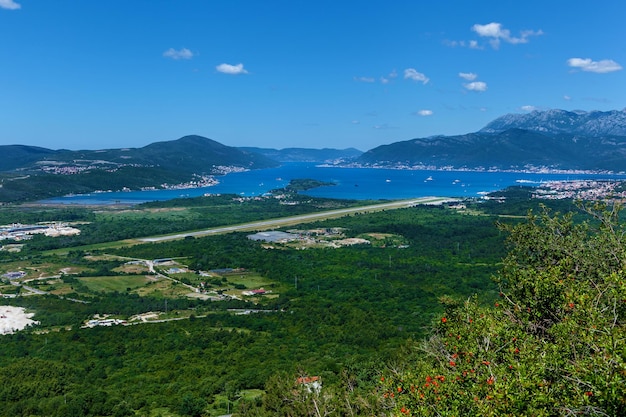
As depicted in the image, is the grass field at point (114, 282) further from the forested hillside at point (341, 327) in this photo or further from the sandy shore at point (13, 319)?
the sandy shore at point (13, 319)

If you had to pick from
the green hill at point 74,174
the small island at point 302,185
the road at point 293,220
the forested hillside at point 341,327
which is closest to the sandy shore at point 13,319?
the forested hillside at point 341,327

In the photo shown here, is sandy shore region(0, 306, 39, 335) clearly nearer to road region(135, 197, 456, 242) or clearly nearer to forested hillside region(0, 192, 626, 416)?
forested hillside region(0, 192, 626, 416)

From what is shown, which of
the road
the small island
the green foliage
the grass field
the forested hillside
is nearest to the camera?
the green foliage

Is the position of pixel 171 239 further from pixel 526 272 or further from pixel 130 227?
pixel 526 272

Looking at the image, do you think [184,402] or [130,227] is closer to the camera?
[184,402]

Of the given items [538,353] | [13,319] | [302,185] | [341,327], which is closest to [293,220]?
[341,327]

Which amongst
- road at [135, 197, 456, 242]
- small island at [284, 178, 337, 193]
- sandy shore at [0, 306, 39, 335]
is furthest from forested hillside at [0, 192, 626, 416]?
small island at [284, 178, 337, 193]

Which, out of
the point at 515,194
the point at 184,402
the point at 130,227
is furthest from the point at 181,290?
the point at 515,194

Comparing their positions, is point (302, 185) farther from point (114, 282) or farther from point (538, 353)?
point (538, 353)
